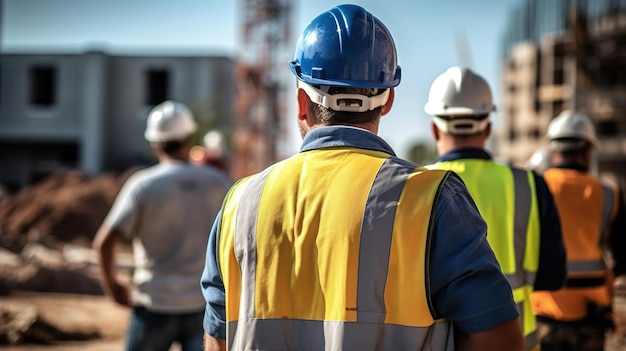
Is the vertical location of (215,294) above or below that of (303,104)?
below

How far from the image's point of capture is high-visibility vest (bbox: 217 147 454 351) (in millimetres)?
1851

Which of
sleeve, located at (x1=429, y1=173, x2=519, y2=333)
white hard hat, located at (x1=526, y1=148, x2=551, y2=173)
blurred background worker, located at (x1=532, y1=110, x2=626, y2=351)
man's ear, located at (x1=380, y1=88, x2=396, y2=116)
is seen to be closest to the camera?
→ sleeve, located at (x1=429, y1=173, x2=519, y2=333)

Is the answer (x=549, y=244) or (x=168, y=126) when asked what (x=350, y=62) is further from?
(x=168, y=126)

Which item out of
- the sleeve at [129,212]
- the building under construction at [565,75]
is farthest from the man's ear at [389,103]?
the building under construction at [565,75]

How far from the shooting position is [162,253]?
15.1 feet

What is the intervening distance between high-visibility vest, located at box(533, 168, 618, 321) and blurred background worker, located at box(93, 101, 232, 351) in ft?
6.83

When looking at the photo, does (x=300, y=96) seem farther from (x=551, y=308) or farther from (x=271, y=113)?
(x=271, y=113)

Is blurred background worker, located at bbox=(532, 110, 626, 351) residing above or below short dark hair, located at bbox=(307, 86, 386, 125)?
below

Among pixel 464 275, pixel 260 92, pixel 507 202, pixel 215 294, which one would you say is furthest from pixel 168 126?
pixel 260 92

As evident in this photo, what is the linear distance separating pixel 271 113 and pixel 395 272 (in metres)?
39.9

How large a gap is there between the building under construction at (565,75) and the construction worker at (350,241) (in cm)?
2791

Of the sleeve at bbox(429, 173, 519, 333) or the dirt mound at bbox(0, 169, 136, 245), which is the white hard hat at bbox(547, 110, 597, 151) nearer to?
the sleeve at bbox(429, 173, 519, 333)

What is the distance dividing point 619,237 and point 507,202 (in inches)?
68.8

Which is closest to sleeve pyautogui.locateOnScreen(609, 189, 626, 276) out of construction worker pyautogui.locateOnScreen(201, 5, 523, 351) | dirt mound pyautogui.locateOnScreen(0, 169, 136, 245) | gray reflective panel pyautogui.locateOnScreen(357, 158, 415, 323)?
construction worker pyautogui.locateOnScreen(201, 5, 523, 351)
